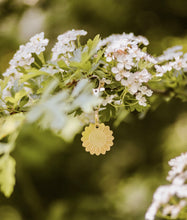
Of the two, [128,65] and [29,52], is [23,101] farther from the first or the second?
[128,65]

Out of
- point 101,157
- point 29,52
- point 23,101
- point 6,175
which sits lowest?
point 6,175

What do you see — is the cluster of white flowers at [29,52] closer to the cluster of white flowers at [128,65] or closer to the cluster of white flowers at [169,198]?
the cluster of white flowers at [128,65]

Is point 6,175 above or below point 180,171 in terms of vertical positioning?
below

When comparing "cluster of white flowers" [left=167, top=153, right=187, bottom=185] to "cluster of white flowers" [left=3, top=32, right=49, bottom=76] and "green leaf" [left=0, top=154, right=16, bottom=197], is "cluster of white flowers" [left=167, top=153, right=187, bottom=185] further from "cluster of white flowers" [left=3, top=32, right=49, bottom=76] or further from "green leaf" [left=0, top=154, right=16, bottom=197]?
"cluster of white flowers" [left=3, top=32, right=49, bottom=76]

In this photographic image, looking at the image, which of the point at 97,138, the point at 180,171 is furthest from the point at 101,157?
the point at 180,171

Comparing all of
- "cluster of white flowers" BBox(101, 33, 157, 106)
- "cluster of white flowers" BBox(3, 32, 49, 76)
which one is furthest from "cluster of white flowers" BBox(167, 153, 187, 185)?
"cluster of white flowers" BBox(3, 32, 49, 76)

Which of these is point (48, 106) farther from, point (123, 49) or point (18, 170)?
point (18, 170)
